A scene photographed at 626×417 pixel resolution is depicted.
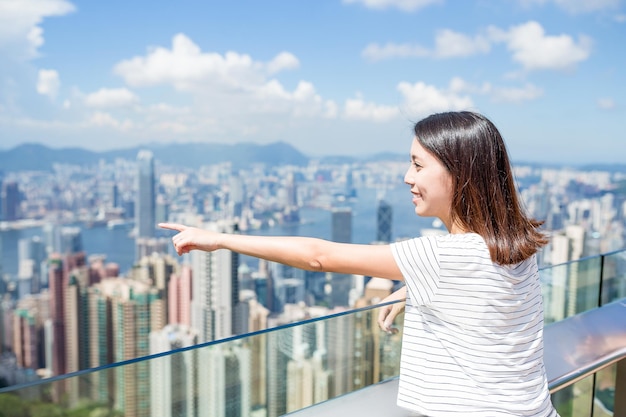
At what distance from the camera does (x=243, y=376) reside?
42.4 inches

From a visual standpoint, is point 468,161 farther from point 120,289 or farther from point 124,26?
point 124,26

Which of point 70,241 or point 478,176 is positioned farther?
point 70,241

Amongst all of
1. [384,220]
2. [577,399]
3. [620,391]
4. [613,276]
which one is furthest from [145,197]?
[620,391]

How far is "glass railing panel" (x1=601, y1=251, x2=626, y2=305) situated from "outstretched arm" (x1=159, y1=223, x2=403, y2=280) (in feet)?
4.91

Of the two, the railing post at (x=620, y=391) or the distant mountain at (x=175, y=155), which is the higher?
the distant mountain at (x=175, y=155)

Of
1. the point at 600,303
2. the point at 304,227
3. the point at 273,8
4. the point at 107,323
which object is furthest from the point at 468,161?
the point at 273,8

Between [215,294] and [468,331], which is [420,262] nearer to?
[468,331]

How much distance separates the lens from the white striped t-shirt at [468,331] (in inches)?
28.9

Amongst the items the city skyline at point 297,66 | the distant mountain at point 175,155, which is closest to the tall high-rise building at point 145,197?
the distant mountain at point 175,155

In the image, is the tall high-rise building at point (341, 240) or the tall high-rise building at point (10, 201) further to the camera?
the tall high-rise building at point (10, 201)

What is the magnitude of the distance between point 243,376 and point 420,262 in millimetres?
512

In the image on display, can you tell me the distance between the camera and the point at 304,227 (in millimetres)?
16484

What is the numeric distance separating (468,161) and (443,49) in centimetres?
2921

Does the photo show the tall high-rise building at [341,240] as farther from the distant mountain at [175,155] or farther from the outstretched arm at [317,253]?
the outstretched arm at [317,253]
